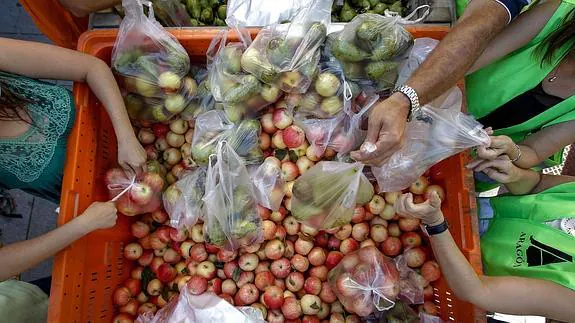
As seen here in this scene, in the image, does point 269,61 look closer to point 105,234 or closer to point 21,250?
point 105,234

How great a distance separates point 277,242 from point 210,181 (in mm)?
459

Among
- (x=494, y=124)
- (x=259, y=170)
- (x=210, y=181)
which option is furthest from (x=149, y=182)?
(x=494, y=124)

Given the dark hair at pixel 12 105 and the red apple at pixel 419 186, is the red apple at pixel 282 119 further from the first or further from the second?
the dark hair at pixel 12 105

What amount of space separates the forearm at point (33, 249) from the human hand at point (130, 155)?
1.12 ft

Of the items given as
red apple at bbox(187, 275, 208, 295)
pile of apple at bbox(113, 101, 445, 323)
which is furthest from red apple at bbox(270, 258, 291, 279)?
red apple at bbox(187, 275, 208, 295)

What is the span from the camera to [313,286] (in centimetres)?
218

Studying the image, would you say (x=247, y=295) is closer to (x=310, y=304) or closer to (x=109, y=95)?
(x=310, y=304)

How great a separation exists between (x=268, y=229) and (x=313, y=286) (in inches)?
13.2

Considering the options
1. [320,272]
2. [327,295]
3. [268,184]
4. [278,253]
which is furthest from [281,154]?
[327,295]

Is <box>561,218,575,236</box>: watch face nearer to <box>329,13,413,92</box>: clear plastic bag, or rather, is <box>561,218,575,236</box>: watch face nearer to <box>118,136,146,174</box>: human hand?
<box>329,13,413,92</box>: clear plastic bag

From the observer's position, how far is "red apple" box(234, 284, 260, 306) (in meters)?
2.18

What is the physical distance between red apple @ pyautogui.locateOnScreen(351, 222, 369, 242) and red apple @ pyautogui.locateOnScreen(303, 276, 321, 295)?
0.28m

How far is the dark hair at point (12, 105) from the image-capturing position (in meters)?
1.72

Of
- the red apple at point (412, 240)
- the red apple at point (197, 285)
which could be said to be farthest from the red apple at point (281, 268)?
the red apple at point (412, 240)
